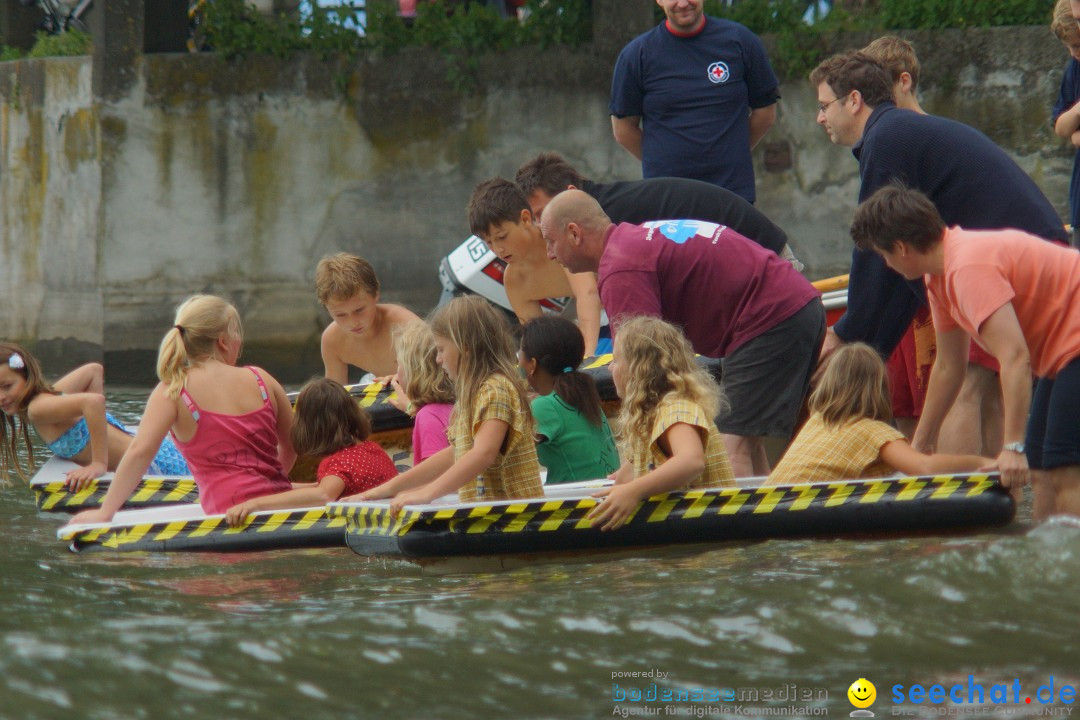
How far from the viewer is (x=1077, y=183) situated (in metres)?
6.57

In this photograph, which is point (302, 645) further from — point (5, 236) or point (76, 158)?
point (5, 236)

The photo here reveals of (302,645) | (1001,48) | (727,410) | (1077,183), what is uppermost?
(1001,48)

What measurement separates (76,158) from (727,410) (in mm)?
7106

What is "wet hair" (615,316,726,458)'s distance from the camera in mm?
4848

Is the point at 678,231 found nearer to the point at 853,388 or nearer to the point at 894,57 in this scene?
the point at 853,388

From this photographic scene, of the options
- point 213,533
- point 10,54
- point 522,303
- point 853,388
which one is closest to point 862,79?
point 853,388

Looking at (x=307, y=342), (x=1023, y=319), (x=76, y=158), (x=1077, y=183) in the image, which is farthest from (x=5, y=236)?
(x=1023, y=319)

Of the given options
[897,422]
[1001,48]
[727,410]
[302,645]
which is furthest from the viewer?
[1001,48]

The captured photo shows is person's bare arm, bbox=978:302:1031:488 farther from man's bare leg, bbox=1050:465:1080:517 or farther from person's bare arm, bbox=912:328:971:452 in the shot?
person's bare arm, bbox=912:328:971:452

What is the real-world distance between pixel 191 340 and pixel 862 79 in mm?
2549

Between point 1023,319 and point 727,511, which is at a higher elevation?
point 1023,319

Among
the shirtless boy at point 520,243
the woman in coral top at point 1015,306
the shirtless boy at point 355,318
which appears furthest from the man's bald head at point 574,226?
the shirtless boy at point 355,318

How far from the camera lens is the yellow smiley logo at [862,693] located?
3389mm

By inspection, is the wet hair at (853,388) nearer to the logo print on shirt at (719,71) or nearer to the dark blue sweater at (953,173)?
the dark blue sweater at (953,173)
